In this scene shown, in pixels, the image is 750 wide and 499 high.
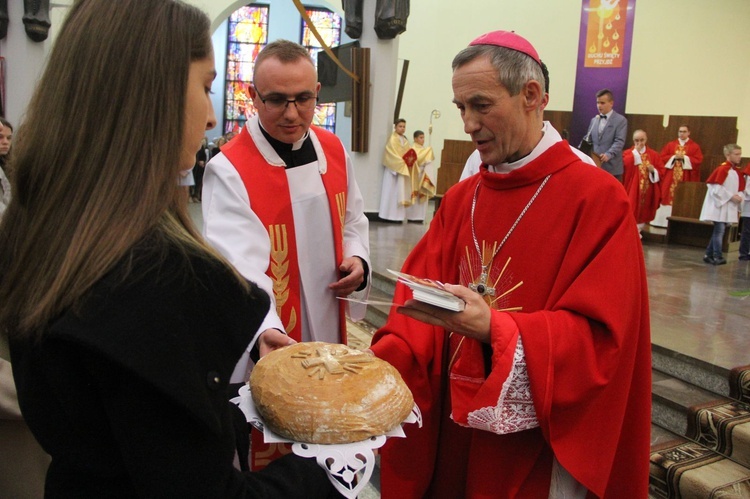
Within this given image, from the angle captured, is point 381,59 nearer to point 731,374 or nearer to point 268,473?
point 731,374

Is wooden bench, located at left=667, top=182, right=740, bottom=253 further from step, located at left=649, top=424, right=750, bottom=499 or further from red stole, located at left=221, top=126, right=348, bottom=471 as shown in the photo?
red stole, located at left=221, top=126, right=348, bottom=471

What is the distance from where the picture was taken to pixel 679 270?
7574mm

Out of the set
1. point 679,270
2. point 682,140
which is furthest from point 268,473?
point 682,140

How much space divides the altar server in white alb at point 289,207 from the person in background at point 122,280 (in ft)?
4.02

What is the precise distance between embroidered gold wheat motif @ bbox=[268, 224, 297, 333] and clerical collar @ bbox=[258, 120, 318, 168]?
10.8 inches

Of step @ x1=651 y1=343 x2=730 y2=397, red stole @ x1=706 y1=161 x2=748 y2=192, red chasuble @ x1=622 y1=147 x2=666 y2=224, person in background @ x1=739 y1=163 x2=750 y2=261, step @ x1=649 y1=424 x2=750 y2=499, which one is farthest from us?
red chasuble @ x1=622 y1=147 x2=666 y2=224

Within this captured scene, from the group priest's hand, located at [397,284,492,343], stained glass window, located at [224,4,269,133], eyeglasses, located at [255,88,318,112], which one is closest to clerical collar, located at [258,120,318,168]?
eyeglasses, located at [255,88,318,112]

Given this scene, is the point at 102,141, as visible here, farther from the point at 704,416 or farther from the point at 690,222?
the point at 690,222

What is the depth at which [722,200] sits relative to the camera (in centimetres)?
864

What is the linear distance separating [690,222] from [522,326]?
9.35 metres

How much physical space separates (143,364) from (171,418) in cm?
9

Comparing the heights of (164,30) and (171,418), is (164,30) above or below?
above

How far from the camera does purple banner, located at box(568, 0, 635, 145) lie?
12430 mm

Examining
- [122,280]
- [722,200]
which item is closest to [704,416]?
[122,280]
